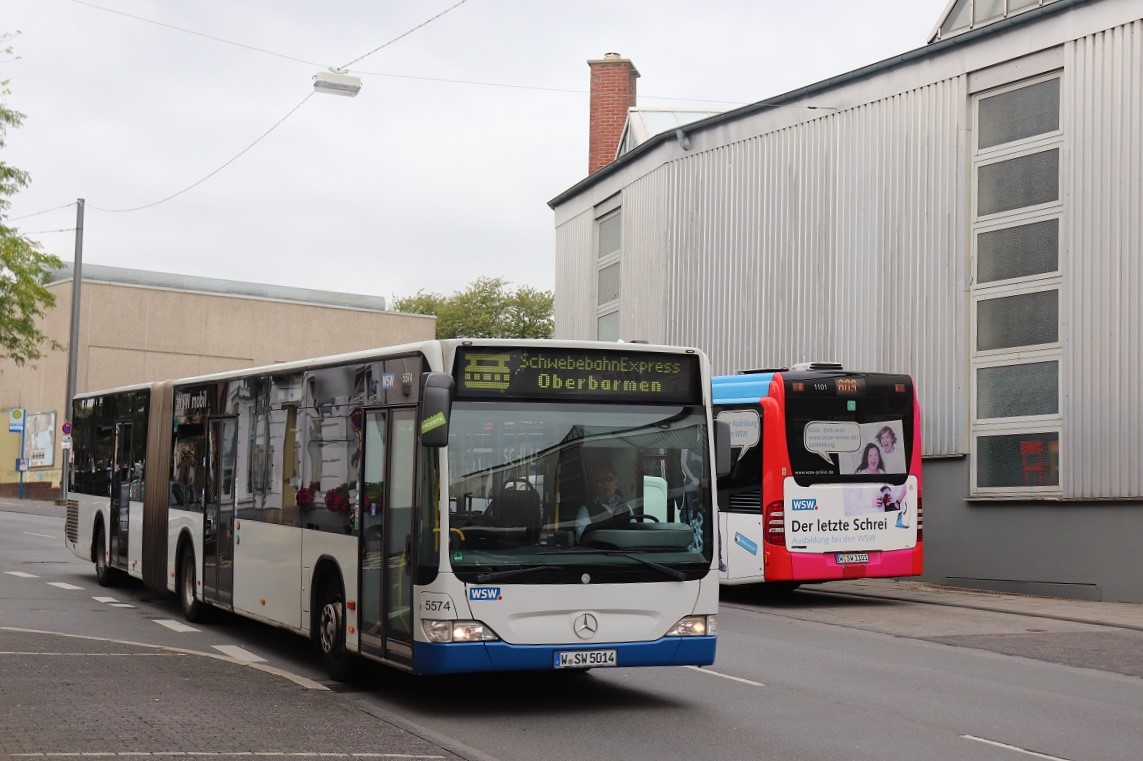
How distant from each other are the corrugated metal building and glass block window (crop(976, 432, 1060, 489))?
0.10 ft

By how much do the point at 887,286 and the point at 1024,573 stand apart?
5.59 meters

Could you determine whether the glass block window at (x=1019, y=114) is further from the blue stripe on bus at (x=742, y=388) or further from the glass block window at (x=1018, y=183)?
the blue stripe on bus at (x=742, y=388)

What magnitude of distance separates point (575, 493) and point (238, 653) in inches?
184

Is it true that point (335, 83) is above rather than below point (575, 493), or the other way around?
above

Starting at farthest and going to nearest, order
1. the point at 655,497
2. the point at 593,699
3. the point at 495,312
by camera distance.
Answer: the point at 495,312 < the point at 593,699 < the point at 655,497

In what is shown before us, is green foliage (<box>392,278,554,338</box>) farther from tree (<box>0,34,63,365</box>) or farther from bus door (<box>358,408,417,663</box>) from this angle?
bus door (<box>358,408,417,663</box>)

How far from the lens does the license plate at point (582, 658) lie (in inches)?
385

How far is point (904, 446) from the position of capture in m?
19.5

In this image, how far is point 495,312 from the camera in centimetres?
9419

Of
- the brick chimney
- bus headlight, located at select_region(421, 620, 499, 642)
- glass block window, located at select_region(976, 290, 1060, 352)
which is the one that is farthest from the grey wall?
the brick chimney

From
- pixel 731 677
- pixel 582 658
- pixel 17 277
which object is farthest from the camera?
pixel 17 277

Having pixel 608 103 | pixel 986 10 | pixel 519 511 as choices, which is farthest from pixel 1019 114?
pixel 608 103

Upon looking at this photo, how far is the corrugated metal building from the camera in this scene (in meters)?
21.3

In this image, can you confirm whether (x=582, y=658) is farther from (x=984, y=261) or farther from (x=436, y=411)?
(x=984, y=261)
